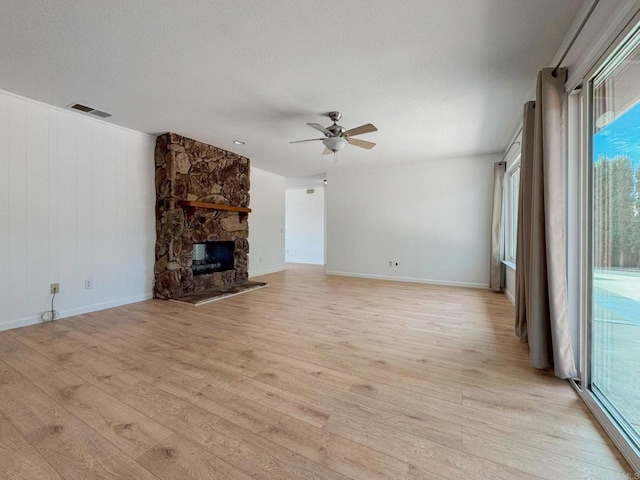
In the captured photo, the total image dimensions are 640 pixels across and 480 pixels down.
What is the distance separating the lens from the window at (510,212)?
14.5 feet

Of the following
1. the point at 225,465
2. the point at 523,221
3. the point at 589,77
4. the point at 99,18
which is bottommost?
the point at 225,465

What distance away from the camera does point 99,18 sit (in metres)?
1.79

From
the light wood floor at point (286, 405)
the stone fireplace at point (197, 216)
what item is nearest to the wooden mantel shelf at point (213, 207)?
the stone fireplace at point (197, 216)

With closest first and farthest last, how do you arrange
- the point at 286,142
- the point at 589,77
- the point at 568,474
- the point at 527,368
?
the point at 568,474 < the point at 589,77 < the point at 527,368 < the point at 286,142

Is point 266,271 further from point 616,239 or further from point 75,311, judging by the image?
point 616,239

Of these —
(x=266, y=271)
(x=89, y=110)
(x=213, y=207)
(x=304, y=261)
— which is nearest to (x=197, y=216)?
(x=213, y=207)

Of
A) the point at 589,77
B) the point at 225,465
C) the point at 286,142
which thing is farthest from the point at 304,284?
the point at 589,77

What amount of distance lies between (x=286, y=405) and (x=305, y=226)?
7.68m

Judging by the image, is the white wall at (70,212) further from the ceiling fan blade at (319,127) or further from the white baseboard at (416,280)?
the white baseboard at (416,280)

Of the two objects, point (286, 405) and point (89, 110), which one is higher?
point (89, 110)

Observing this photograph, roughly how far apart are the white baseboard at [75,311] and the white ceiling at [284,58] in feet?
7.94

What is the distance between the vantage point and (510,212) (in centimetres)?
455

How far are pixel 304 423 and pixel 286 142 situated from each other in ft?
12.5

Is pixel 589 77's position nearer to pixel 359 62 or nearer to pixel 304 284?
pixel 359 62
